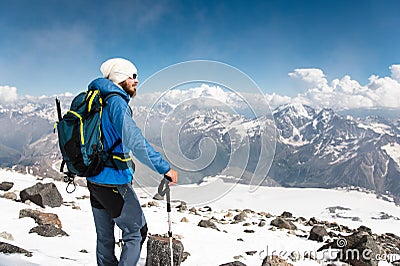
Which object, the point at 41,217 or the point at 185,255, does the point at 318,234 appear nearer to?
the point at 185,255

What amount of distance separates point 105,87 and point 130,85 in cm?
41

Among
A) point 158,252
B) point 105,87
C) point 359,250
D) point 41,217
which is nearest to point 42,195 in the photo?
point 41,217

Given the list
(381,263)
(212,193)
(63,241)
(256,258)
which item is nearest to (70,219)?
(63,241)

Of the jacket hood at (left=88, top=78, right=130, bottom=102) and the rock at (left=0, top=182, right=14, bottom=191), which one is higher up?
the jacket hood at (left=88, top=78, right=130, bottom=102)

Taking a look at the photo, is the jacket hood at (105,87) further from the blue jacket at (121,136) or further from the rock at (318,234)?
the rock at (318,234)

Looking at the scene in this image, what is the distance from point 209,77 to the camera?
461 cm

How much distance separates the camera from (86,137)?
3.57 metres

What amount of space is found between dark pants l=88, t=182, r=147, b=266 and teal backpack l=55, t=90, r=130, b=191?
1.03ft

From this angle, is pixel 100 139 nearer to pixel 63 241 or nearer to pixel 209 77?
pixel 209 77

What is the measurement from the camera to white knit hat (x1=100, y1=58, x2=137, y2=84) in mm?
3930

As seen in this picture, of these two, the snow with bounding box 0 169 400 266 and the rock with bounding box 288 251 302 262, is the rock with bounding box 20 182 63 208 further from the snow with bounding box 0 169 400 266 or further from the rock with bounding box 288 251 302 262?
the rock with bounding box 288 251 302 262

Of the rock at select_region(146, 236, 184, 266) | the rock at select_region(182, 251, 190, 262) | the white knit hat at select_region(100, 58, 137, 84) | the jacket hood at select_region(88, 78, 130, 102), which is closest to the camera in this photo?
the jacket hood at select_region(88, 78, 130, 102)

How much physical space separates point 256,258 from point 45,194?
766 centimetres

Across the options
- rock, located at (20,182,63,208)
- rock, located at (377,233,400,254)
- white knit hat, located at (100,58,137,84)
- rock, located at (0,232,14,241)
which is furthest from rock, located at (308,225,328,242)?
white knit hat, located at (100,58,137,84)
